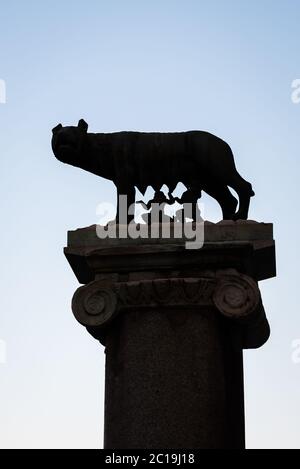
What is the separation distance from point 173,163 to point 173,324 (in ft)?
7.68

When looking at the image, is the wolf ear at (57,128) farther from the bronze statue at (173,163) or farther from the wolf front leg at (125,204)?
the wolf front leg at (125,204)

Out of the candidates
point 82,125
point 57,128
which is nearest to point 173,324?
point 82,125

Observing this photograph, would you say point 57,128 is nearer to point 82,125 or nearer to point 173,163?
point 82,125

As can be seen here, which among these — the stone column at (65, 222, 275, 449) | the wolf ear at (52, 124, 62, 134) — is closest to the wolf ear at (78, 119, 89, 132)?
the wolf ear at (52, 124, 62, 134)

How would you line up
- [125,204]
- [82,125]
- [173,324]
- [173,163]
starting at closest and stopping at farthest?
1. [173,324]
2. [125,204]
3. [173,163]
4. [82,125]

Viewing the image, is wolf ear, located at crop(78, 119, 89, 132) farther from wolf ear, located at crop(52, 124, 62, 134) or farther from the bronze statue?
wolf ear, located at crop(52, 124, 62, 134)

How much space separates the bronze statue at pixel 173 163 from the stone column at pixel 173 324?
948 mm

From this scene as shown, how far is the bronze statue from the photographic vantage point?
1341 cm

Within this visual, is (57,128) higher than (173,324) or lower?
higher

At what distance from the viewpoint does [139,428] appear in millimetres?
11664

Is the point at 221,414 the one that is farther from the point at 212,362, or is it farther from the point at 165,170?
the point at 165,170

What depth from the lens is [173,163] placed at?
13461mm
